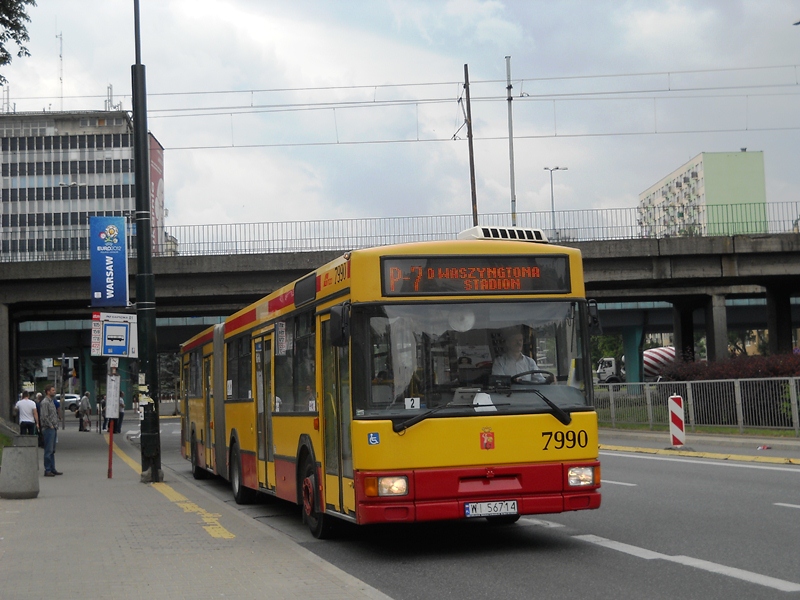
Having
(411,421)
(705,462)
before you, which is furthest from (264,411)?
(705,462)

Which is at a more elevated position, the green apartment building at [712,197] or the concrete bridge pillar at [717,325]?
the green apartment building at [712,197]

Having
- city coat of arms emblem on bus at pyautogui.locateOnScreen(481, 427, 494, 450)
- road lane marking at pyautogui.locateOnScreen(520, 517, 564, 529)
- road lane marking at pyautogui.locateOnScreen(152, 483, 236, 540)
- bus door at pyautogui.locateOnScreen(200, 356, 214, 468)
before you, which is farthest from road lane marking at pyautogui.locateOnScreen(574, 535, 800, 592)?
bus door at pyautogui.locateOnScreen(200, 356, 214, 468)

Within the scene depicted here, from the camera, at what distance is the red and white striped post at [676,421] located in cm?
2248

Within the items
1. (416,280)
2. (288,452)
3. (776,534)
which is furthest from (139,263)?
(776,534)

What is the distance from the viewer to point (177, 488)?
722 inches

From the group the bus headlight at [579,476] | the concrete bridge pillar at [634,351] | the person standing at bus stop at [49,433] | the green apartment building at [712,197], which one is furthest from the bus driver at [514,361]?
the concrete bridge pillar at [634,351]

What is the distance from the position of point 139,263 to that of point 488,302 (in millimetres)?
11019

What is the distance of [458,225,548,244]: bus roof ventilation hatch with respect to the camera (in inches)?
416

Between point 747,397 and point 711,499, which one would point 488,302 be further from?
point 747,397

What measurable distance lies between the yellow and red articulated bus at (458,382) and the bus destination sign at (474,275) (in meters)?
0.01

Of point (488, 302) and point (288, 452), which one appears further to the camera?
point (288, 452)

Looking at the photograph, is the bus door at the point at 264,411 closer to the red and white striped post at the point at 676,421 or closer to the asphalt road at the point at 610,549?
the asphalt road at the point at 610,549

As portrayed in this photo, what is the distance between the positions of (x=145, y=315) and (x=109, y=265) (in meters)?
4.91

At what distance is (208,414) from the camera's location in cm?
1905
